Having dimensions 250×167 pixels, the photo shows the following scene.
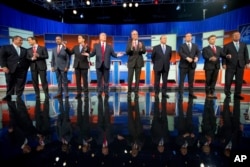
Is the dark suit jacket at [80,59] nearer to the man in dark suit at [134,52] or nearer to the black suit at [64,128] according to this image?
the man in dark suit at [134,52]

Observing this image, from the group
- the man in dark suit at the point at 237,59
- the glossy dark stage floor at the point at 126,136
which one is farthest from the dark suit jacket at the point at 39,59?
the man in dark suit at the point at 237,59

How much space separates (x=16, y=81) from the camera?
4.31m

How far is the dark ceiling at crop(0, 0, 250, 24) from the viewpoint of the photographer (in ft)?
25.8

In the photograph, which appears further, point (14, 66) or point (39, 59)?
point (39, 59)

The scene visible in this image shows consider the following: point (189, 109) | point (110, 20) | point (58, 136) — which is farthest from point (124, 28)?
point (58, 136)

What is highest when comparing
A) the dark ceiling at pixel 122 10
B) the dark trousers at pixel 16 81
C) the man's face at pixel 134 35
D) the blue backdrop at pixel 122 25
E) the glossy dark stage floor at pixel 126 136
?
the dark ceiling at pixel 122 10

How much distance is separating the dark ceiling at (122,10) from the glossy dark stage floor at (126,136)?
20.3 feet

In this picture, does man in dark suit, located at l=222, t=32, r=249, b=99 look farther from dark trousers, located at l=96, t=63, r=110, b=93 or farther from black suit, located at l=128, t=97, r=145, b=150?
dark trousers, located at l=96, t=63, r=110, b=93

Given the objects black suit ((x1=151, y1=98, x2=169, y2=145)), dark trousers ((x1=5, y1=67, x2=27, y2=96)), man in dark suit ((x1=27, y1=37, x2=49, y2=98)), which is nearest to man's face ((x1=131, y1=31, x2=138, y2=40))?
black suit ((x1=151, y1=98, x2=169, y2=145))

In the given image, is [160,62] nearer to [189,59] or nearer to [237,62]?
[189,59]

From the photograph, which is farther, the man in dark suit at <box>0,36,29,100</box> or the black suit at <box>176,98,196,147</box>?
the man in dark suit at <box>0,36,29,100</box>

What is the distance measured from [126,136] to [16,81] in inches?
136

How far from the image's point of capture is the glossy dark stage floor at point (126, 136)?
4.67ft

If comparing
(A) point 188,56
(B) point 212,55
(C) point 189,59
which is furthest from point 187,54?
(B) point 212,55
